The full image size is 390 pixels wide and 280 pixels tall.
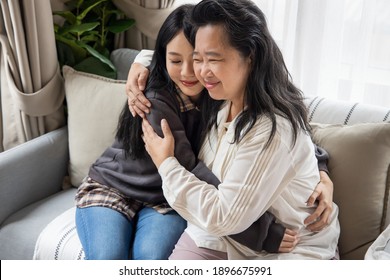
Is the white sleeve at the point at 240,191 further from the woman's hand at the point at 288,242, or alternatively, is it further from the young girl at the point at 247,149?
the woman's hand at the point at 288,242

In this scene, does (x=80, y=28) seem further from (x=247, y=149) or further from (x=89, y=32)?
(x=247, y=149)

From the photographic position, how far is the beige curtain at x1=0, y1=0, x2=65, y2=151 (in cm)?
193

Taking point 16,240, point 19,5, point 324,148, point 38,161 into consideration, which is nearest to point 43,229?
point 16,240

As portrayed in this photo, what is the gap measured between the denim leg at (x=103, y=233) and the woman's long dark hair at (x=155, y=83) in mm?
197

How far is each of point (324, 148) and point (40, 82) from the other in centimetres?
108

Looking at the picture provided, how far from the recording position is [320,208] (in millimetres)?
1438

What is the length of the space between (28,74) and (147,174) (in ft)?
2.20

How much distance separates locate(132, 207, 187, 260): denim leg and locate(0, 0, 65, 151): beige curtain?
25.8 inches

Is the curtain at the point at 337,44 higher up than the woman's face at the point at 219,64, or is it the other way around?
the woman's face at the point at 219,64

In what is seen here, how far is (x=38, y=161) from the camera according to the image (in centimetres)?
193

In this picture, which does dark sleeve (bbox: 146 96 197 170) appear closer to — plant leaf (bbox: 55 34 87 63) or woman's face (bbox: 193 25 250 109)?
woman's face (bbox: 193 25 250 109)

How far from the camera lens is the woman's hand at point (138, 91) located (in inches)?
61.4

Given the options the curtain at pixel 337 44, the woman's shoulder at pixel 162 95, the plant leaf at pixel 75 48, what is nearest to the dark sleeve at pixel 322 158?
the woman's shoulder at pixel 162 95

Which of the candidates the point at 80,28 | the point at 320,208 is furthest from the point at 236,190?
→ the point at 80,28
